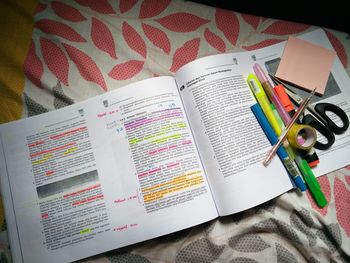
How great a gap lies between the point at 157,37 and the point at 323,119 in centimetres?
37

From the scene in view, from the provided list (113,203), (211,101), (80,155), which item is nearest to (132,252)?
(113,203)

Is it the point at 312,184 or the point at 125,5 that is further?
the point at 125,5

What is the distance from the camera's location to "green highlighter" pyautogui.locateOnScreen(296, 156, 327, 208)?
1.82ft

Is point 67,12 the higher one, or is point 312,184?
point 67,12

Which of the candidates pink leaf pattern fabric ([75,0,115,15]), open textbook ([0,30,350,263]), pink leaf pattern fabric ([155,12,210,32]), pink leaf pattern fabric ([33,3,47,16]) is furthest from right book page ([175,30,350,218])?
pink leaf pattern fabric ([33,3,47,16])

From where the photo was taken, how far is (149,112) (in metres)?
0.57

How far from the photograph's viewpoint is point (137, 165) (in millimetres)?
557

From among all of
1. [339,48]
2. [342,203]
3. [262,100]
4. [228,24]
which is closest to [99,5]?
[228,24]

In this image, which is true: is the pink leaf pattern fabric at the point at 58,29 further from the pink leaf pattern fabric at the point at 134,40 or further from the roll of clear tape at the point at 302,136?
the roll of clear tape at the point at 302,136

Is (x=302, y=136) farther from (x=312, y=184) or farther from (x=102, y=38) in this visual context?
(x=102, y=38)

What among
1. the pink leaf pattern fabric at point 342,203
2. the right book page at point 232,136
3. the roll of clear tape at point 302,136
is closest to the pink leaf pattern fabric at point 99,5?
the right book page at point 232,136

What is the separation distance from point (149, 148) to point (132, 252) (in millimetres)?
186

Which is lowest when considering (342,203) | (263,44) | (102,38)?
(342,203)

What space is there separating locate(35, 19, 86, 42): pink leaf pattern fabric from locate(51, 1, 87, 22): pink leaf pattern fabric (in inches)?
0.8
